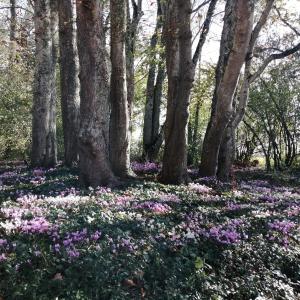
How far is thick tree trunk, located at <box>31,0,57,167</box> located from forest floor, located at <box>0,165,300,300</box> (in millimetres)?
5929

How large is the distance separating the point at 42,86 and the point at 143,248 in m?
9.80

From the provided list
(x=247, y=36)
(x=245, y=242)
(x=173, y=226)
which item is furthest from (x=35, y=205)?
(x=247, y=36)

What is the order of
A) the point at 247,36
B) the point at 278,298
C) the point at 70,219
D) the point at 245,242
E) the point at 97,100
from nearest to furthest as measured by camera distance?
1. the point at 278,298
2. the point at 70,219
3. the point at 245,242
4. the point at 97,100
5. the point at 247,36

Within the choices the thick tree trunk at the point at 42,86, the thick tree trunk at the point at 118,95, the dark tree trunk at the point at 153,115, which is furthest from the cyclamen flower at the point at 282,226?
the dark tree trunk at the point at 153,115

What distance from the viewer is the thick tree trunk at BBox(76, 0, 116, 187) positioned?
911cm

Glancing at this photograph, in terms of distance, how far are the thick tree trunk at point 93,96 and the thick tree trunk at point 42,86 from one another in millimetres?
5067

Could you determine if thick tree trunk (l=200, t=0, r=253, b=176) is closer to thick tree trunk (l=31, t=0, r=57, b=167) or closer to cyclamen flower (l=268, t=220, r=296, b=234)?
cyclamen flower (l=268, t=220, r=296, b=234)

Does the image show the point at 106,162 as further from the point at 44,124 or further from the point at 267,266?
the point at 44,124

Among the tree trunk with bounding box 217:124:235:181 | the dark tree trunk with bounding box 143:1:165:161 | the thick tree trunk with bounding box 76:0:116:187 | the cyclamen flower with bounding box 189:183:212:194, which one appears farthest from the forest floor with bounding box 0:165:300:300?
the dark tree trunk with bounding box 143:1:165:161

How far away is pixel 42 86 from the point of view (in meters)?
14.3

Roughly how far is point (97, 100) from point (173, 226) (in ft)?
12.1

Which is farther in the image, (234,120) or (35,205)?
(234,120)

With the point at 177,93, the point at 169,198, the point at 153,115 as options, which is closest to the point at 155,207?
the point at 169,198

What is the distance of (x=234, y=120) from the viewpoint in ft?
46.7
